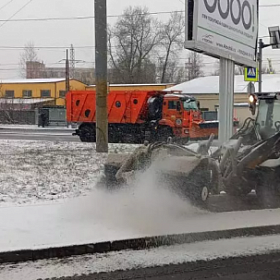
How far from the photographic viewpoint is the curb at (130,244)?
593cm

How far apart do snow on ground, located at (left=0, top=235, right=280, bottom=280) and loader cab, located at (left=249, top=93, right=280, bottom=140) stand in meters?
2.88

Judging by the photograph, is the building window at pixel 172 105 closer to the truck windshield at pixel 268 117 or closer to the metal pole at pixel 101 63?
the metal pole at pixel 101 63

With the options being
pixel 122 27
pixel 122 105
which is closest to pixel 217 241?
pixel 122 105

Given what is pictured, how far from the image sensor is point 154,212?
7.60 metres

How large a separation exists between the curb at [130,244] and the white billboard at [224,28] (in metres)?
4.69

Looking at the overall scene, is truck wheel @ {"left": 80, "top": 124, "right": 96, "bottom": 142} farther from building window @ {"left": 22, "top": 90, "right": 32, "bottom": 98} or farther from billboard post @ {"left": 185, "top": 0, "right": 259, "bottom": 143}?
building window @ {"left": 22, "top": 90, "right": 32, "bottom": 98}

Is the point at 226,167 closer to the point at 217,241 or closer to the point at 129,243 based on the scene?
the point at 217,241

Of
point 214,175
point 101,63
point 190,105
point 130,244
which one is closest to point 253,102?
point 214,175

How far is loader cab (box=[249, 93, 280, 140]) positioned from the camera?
9.12 meters

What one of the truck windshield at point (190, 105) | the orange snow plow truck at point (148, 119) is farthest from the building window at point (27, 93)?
the truck windshield at point (190, 105)

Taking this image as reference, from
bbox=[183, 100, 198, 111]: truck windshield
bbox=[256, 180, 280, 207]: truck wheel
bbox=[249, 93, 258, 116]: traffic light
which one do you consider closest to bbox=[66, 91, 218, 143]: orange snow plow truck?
bbox=[183, 100, 198, 111]: truck windshield

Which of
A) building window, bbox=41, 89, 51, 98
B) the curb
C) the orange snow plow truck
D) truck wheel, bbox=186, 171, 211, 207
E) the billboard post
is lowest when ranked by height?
the curb

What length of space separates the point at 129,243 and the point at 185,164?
1898 millimetres

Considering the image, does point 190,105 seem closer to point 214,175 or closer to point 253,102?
point 253,102
